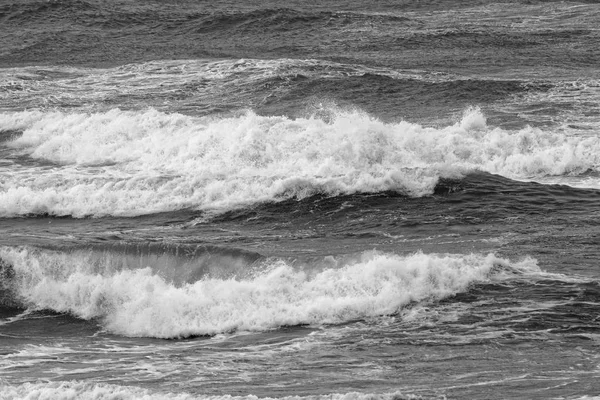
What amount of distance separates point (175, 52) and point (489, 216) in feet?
57.1

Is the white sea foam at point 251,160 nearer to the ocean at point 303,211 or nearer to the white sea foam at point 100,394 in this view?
the ocean at point 303,211

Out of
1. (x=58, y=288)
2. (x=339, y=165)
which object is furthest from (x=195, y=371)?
(x=339, y=165)

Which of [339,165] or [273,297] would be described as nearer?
[273,297]

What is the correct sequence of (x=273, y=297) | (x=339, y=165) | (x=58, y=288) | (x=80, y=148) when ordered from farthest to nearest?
(x=80, y=148) < (x=339, y=165) < (x=58, y=288) < (x=273, y=297)

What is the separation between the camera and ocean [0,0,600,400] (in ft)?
52.5

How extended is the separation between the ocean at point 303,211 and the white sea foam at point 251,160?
0.06 metres

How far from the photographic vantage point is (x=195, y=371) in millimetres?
15797

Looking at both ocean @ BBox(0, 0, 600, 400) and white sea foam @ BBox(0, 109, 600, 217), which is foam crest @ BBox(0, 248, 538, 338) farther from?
white sea foam @ BBox(0, 109, 600, 217)

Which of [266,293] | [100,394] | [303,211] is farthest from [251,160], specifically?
[100,394]

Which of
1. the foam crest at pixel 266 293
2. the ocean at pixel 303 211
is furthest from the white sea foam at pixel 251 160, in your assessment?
the foam crest at pixel 266 293

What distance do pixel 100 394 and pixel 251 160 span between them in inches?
453

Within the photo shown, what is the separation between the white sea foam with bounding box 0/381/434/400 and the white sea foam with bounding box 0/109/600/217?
850 cm

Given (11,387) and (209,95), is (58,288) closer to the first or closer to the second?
(11,387)

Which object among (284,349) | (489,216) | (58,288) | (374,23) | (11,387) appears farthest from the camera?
(374,23)
